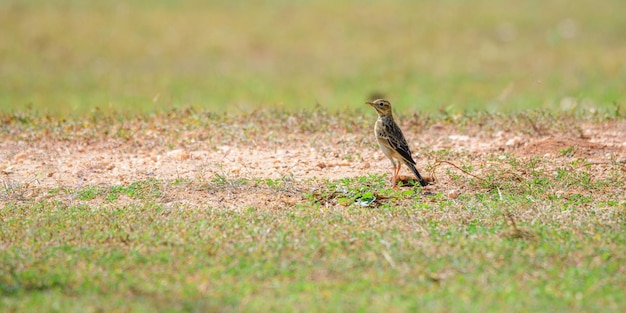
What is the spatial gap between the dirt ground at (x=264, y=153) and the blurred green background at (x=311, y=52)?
15.6 feet

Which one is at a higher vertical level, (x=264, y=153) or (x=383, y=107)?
(x=383, y=107)

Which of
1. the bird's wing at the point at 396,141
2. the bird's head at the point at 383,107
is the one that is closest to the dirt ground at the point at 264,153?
the bird's wing at the point at 396,141

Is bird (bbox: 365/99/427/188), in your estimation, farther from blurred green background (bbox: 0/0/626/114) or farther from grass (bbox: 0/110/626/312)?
blurred green background (bbox: 0/0/626/114)

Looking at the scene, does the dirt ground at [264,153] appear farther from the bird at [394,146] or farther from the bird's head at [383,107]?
the bird's head at [383,107]

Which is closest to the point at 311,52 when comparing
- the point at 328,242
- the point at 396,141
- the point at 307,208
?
the point at 396,141

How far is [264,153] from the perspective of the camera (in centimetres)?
859

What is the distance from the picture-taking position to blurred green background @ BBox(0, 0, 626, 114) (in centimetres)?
1600

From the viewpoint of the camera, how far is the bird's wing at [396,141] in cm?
741

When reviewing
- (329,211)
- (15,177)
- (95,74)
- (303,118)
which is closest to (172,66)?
(95,74)

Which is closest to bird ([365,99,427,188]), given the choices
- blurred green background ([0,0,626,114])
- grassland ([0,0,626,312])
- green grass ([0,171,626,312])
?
grassland ([0,0,626,312])

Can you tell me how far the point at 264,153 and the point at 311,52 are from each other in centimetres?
1121

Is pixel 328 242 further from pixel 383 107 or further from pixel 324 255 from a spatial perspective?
pixel 383 107

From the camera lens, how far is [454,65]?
59.0ft

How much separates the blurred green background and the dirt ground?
4.74 m
